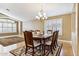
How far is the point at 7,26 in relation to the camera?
2898 mm

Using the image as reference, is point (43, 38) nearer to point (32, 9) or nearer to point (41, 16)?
point (41, 16)

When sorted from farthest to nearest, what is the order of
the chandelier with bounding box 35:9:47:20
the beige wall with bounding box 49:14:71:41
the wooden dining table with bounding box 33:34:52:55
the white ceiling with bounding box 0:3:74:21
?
the wooden dining table with bounding box 33:34:52:55 < the beige wall with bounding box 49:14:71:41 < the chandelier with bounding box 35:9:47:20 < the white ceiling with bounding box 0:3:74:21

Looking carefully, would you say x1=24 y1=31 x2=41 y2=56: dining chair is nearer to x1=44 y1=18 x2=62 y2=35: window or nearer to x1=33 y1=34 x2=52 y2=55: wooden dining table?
x1=33 y1=34 x2=52 y2=55: wooden dining table

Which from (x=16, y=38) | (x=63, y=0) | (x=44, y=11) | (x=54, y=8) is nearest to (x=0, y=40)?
(x=16, y=38)

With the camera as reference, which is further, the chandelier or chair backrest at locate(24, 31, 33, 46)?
chair backrest at locate(24, 31, 33, 46)

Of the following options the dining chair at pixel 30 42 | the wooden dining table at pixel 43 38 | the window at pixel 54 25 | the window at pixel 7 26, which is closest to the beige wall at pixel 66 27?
the window at pixel 54 25

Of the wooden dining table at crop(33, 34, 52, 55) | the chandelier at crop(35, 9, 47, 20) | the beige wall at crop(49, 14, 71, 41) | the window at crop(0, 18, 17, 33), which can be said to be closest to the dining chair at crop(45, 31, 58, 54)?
the wooden dining table at crop(33, 34, 52, 55)

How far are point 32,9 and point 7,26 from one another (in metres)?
0.71

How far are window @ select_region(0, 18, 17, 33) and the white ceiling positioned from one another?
0.65 ft

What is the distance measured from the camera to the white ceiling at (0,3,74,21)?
9.04 feet

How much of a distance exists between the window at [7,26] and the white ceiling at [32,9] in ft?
0.65

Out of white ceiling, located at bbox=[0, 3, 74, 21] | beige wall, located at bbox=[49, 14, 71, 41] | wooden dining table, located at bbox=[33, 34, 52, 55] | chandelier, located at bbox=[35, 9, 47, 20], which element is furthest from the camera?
wooden dining table, located at bbox=[33, 34, 52, 55]

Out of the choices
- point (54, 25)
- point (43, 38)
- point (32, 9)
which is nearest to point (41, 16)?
point (32, 9)

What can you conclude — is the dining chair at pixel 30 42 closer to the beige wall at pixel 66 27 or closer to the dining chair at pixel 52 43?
the dining chair at pixel 52 43
